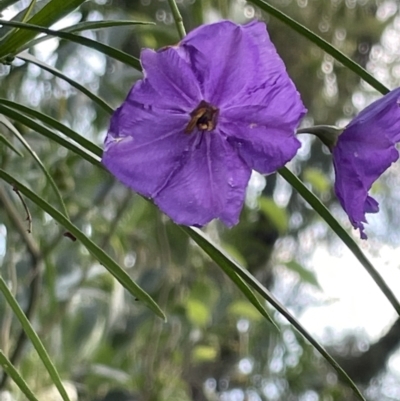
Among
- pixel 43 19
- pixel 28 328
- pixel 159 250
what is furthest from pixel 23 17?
pixel 159 250

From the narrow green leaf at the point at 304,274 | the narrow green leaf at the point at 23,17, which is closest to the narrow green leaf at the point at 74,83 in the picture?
the narrow green leaf at the point at 23,17

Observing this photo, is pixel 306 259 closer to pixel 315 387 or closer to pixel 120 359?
pixel 315 387

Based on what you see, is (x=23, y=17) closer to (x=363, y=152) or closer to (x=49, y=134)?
(x=49, y=134)

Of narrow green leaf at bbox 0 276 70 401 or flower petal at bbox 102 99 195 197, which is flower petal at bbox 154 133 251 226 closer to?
flower petal at bbox 102 99 195 197

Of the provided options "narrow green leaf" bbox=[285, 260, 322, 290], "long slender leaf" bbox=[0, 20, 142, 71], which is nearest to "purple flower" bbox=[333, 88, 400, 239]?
"long slender leaf" bbox=[0, 20, 142, 71]

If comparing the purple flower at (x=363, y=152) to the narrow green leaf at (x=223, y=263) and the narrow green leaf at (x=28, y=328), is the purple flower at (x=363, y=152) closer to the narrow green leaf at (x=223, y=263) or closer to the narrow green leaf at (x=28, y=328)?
the narrow green leaf at (x=223, y=263)
